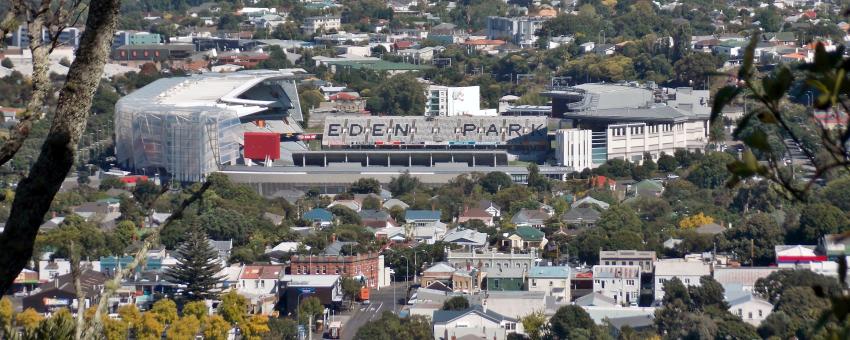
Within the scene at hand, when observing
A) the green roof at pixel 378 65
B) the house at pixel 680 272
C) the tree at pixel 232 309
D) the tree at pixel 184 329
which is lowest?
the green roof at pixel 378 65

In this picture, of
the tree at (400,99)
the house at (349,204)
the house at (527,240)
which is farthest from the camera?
the tree at (400,99)

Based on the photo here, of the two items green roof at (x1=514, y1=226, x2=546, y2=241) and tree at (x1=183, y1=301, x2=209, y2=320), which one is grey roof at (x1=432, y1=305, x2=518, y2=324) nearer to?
tree at (x1=183, y1=301, x2=209, y2=320)

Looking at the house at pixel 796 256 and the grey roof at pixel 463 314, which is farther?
the house at pixel 796 256

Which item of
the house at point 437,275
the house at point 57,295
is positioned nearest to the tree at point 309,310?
the house at point 57,295

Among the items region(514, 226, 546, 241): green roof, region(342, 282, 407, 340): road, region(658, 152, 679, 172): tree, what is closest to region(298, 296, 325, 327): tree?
region(342, 282, 407, 340): road

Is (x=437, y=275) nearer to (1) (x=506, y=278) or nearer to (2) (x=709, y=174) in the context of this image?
(1) (x=506, y=278)

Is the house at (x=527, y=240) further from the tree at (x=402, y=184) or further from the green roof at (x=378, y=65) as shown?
the green roof at (x=378, y=65)
